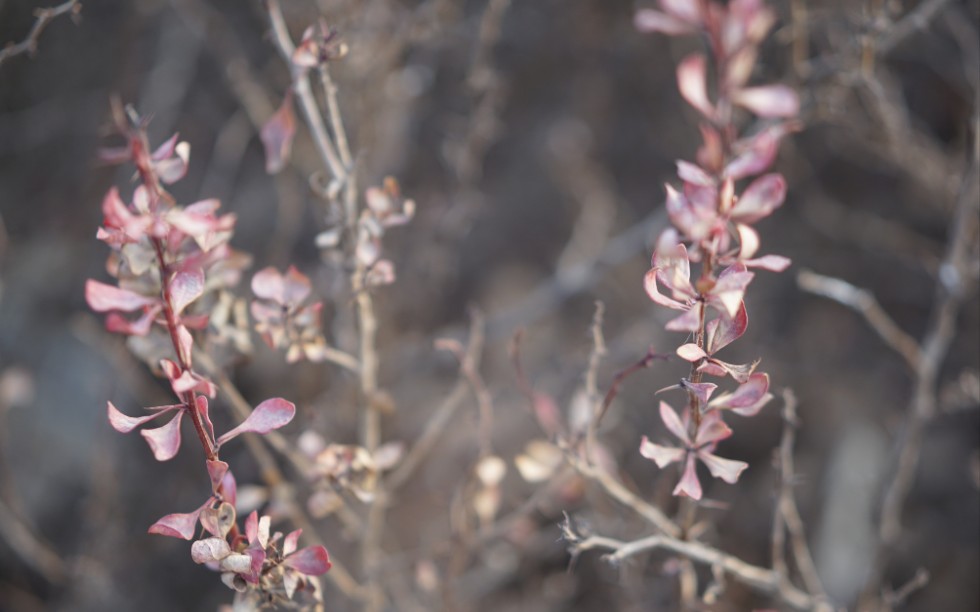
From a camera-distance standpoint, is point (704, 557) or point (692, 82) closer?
point (692, 82)

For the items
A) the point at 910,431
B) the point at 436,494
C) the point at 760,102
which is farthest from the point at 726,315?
the point at 436,494

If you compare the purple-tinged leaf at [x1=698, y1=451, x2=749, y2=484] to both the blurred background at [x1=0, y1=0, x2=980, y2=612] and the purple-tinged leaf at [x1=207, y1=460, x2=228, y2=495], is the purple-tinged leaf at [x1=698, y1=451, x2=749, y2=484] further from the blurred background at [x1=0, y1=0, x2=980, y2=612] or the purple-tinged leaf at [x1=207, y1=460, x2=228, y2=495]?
the blurred background at [x1=0, y1=0, x2=980, y2=612]

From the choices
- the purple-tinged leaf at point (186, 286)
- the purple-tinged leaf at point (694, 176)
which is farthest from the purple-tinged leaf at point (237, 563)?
the purple-tinged leaf at point (694, 176)

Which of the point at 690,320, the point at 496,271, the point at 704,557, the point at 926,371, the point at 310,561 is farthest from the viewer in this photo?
the point at 496,271

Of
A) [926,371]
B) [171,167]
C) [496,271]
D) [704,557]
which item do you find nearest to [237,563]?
[171,167]

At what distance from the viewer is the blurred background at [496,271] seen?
1355mm

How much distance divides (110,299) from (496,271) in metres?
1.34

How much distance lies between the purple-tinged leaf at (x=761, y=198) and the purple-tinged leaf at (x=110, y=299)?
0.41 meters

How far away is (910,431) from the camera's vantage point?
3.16ft

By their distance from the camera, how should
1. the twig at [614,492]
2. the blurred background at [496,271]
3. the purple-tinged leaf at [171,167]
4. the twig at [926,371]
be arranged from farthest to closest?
the blurred background at [496,271] → the twig at [926,371] → the twig at [614,492] → the purple-tinged leaf at [171,167]

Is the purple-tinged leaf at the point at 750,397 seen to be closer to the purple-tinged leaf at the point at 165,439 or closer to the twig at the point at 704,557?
the twig at the point at 704,557

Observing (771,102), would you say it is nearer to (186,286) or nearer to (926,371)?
(186,286)

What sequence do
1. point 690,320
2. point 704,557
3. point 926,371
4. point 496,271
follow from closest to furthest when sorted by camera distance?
1. point 690,320
2. point 704,557
3. point 926,371
4. point 496,271

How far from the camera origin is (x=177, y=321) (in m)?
0.53
